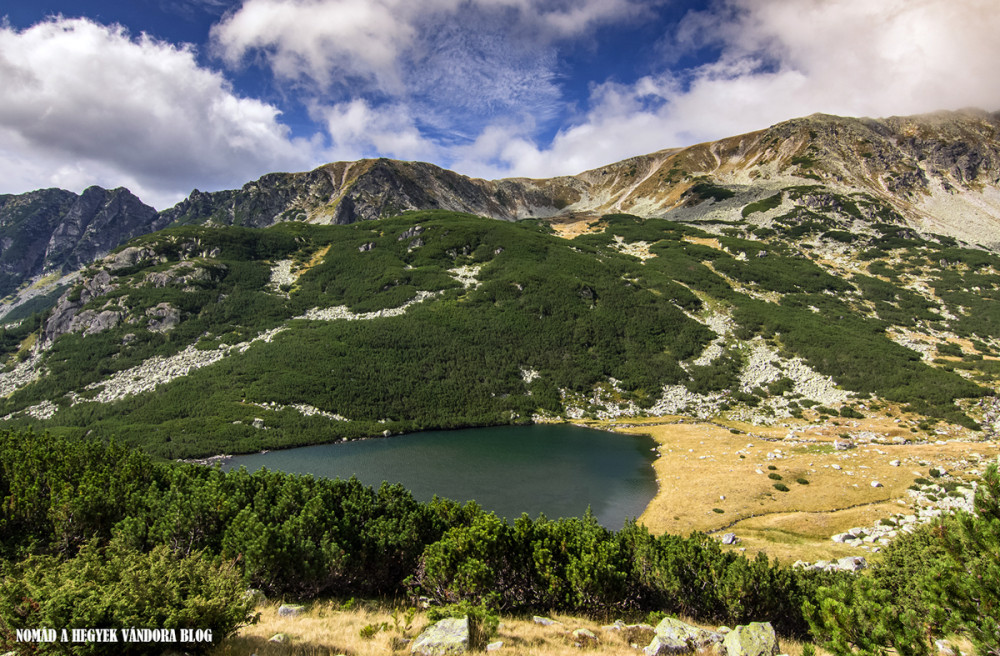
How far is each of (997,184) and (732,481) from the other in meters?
210

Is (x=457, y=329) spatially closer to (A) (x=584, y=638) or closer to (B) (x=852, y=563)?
(B) (x=852, y=563)

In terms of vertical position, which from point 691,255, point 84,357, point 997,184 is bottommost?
point 84,357

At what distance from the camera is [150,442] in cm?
5728

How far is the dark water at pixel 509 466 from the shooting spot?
42.0 meters

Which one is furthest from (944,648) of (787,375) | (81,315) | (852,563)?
(81,315)

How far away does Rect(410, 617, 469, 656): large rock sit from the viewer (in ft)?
37.3

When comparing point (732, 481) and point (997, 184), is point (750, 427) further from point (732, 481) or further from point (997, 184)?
point (997, 184)

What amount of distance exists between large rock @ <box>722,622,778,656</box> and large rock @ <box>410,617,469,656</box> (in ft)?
24.3

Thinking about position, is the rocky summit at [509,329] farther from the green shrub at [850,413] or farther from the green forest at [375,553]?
the green forest at [375,553]

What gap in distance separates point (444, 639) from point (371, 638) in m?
2.19

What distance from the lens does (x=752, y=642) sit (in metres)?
12.3

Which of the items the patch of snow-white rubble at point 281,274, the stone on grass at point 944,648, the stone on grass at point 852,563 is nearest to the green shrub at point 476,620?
the stone on grass at point 944,648

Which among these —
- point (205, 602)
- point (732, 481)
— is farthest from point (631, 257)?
point (205, 602)

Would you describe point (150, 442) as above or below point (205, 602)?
below
